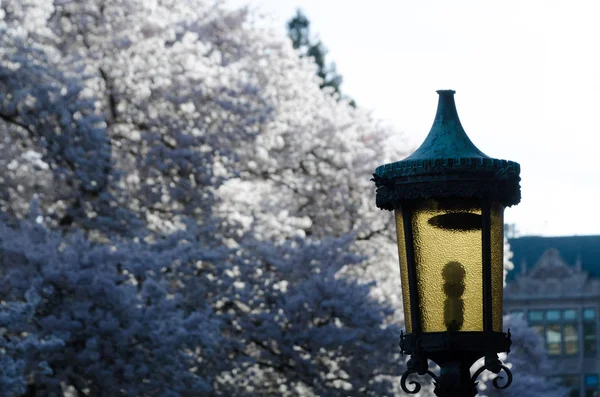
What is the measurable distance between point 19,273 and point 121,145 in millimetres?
5857

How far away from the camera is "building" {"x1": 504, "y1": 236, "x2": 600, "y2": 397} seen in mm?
69688

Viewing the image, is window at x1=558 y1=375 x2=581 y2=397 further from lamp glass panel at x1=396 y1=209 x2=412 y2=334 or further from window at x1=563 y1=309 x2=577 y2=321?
lamp glass panel at x1=396 y1=209 x2=412 y2=334

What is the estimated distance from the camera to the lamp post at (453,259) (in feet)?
17.8

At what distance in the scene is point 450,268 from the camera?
17.9 ft

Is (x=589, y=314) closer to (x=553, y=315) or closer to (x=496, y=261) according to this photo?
(x=553, y=315)

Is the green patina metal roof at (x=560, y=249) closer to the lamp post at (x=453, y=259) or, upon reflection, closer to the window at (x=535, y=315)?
the window at (x=535, y=315)

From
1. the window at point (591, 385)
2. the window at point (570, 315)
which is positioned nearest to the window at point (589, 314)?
the window at point (570, 315)

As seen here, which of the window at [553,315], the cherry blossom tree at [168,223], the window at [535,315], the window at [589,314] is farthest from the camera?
the window at [535,315]

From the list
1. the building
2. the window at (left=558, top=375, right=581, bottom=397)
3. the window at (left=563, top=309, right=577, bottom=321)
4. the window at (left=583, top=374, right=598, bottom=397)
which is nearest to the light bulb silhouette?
the building

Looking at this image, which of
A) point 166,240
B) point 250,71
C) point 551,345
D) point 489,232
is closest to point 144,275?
point 166,240

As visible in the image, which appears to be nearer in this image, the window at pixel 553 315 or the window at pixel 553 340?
the window at pixel 553 340

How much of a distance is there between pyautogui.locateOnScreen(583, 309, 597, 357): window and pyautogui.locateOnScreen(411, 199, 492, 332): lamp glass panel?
66.3m

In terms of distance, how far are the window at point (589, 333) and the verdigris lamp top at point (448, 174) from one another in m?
66.2

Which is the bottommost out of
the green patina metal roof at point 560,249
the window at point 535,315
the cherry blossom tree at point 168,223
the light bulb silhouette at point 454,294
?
the light bulb silhouette at point 454,294
